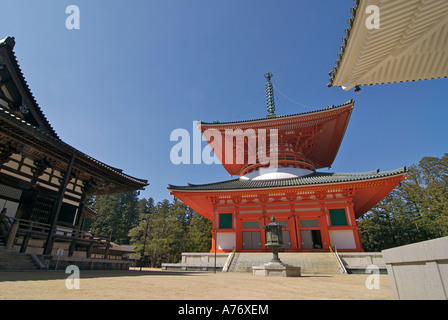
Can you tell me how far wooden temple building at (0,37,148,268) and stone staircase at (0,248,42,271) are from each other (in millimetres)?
623

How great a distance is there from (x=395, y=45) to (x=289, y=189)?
11.5 metres

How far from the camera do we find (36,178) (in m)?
11.3

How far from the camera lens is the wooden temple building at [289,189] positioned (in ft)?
47.0

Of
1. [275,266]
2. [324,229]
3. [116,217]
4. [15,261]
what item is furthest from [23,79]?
[116,217]

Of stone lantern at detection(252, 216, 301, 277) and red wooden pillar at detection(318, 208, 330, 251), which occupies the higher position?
red wooden pillar at detection(318, 208, 330, 251)

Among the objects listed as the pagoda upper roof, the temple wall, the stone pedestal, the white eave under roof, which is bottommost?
the stone pedestal

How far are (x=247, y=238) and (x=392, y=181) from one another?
32.8 feet

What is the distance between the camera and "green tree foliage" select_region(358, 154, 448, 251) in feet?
90.7

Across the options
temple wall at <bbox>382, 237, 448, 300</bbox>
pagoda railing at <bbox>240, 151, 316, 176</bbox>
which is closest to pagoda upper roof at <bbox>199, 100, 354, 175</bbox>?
pagoda railing at <bbox>240, 151, 316, 176</bbox>

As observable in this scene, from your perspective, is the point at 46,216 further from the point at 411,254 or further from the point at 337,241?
the point at 337,241

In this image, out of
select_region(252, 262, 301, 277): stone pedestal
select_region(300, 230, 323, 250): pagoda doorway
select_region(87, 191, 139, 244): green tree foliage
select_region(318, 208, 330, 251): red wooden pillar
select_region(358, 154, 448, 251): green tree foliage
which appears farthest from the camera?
select_region(87, 191, 139, 244): green tree foliage

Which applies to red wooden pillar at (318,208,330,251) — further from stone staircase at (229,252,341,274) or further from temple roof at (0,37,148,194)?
temple roof at (0,37,148,194)

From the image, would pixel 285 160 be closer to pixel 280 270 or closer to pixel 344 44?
pixel 280 270

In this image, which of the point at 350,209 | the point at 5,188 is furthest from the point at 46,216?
the point at 350,209
